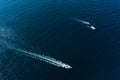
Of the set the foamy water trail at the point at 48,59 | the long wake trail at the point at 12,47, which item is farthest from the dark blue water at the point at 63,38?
the long wake trail at the point at 12,47

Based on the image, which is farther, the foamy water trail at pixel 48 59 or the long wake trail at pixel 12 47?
the long wake trail at pixel 12 47

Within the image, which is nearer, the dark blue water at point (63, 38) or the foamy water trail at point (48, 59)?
the dark blue water at point (63, 38)

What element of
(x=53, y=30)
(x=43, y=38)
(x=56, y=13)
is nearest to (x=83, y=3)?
(x=56, y=13)

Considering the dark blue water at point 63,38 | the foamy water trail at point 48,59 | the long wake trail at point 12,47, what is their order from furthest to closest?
the long wake trail at point 12,47, the foamy water trail at point 48,59, the dark blue water at point 63,38

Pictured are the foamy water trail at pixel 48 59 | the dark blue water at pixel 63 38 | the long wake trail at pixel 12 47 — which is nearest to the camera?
the dark blue water at pixel 63 38

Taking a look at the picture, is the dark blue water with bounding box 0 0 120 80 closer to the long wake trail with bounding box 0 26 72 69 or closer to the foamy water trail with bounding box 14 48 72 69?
the foamy water trail with bounding box 14 48 72 69

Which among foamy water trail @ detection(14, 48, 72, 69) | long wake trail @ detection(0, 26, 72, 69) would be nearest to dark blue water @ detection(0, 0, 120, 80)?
foamy water trail @ detection(14, 48, 72, 69)

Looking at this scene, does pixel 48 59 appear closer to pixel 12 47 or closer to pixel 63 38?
pixel 63 38

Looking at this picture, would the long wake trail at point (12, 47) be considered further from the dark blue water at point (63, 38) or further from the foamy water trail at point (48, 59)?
the dark blue water at point (63, 38)
